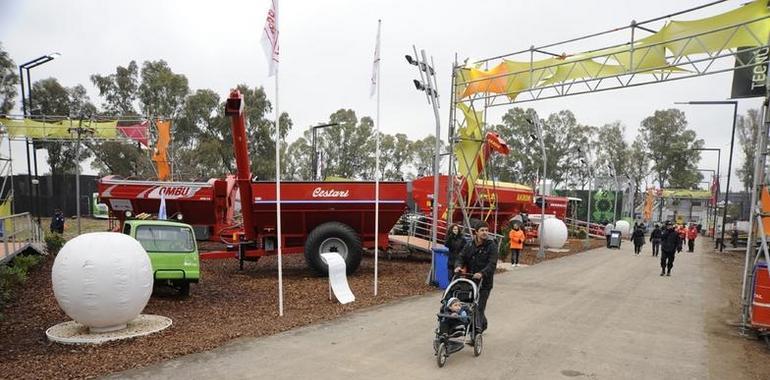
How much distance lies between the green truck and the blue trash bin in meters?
5.35

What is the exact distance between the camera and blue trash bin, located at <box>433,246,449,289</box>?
12172 millimetres

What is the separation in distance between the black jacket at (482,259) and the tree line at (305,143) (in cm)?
1969

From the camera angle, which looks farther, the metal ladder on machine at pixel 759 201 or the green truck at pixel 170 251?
the green truck at pixel 170 251

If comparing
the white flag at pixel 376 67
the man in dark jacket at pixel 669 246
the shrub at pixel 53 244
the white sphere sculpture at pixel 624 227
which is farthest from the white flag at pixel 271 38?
the white sphere sculpture at pixel 624 227

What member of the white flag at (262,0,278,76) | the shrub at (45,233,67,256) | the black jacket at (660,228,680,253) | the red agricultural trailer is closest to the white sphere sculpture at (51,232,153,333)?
the white flag at (262,0,278,76)

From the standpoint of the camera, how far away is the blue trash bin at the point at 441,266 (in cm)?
1217

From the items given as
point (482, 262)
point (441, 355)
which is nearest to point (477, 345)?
point (441, 355)

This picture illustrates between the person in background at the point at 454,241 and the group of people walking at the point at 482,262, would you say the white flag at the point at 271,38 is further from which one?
the person in background at the point at 454,241

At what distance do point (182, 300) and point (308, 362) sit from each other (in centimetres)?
461

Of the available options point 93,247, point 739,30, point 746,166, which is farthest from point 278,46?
point 746,166

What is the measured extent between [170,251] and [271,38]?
439cm

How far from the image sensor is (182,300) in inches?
393

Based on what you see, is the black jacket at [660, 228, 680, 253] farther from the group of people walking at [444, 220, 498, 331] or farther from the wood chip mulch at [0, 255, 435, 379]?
the group of people walking at [444, 220, 498, 331]

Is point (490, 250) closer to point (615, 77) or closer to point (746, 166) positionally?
point (615, 77)
